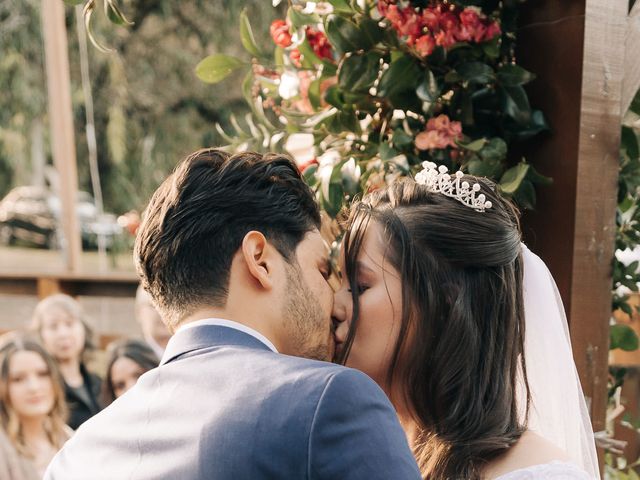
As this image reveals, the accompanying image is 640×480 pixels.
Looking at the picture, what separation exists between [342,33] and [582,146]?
62 cm

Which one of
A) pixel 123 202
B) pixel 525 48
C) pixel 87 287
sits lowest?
pixel 87 287

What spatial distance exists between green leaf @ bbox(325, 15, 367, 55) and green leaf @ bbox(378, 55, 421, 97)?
98 millimetres

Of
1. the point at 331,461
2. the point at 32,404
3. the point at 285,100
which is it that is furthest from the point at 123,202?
the point at 331,461

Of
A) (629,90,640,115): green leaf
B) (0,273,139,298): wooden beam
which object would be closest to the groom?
(629,90,640,115): green leaf

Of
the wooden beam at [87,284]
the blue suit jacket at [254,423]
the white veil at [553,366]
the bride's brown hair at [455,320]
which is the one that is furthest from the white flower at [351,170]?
the wooden beam at [87,284]

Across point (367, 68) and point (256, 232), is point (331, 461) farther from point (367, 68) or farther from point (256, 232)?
point (367, 68)

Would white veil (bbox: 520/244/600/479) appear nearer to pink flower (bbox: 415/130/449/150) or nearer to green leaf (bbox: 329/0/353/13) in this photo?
pink flower (bbox: 415/130/449/150)

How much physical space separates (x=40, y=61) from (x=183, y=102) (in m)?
1.35

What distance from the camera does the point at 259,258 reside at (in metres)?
1.49

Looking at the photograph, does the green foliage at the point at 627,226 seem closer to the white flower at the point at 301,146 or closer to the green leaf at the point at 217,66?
the white flower at the point at 301,146

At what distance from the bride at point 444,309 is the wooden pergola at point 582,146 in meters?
0.11

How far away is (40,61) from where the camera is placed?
21.2 feet

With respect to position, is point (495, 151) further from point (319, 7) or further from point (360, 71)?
point (319, 7)

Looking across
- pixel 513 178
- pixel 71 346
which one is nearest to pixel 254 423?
pixel 513 178
